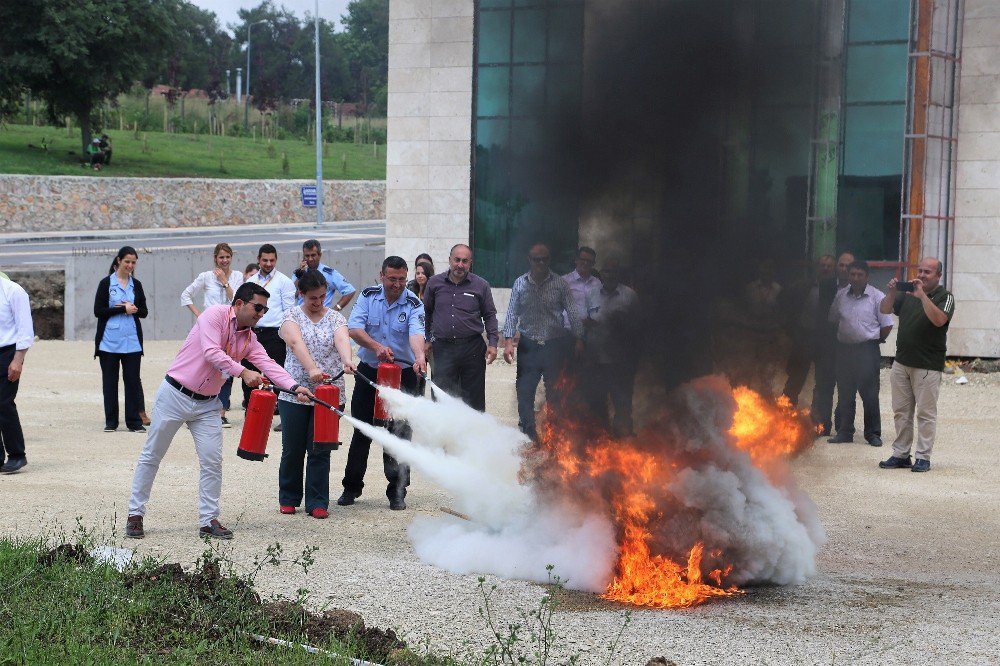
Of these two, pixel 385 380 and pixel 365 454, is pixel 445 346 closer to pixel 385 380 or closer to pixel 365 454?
pixel 385 380

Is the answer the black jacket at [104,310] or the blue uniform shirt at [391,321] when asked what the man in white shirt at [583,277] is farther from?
the black jacket at [104,310]

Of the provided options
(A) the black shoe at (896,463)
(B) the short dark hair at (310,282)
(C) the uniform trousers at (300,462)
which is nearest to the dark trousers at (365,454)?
(C) the uniform trousers at (300,462)

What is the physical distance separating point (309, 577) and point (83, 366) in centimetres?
1136

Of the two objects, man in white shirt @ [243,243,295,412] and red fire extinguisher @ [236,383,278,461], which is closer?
red fire extinguisher @ [236,383,278,461]

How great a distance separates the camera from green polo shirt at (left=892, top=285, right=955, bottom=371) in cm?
1042

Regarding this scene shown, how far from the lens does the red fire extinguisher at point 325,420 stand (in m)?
8.30

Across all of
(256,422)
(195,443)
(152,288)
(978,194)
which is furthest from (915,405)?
(152,288)

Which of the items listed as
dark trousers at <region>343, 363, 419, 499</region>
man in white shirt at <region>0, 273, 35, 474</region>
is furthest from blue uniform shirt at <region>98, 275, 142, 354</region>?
dark trousers at <region>343, 363, 419, 499</region>

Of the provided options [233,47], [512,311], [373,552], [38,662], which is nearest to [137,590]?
[38,662]

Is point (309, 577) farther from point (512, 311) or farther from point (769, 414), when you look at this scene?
point (512, 311)

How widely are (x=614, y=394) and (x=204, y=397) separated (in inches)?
107

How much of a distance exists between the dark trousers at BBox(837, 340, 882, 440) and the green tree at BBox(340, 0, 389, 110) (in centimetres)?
5773

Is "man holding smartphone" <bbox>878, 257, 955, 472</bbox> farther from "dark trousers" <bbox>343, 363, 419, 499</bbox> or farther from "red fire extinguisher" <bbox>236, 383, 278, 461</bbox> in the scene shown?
"red fire extinguisher" <bbox>236, 383, 278, 461</bbox>

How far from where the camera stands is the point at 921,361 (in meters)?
10.4
